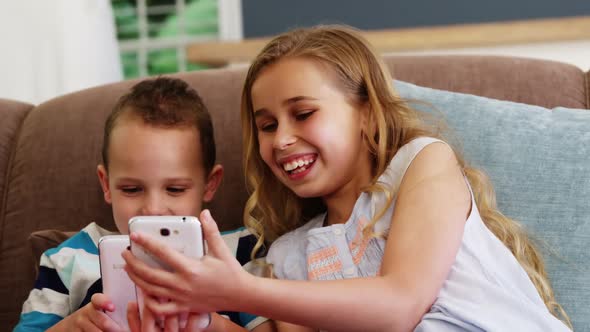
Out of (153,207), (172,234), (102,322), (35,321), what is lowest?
(35,321)

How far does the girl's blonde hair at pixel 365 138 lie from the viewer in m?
1.28

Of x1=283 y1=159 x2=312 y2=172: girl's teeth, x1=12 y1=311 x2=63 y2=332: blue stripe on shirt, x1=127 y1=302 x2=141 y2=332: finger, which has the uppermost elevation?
x1=283 y1=159 x2=312 y2=172: girl's teeth

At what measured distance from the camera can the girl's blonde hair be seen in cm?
128

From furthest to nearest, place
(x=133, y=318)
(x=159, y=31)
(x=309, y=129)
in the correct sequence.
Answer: (x=159, y=31) < (x=309, y=129) < (x=133, y=318)

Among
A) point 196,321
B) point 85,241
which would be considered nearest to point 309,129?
point 196,321

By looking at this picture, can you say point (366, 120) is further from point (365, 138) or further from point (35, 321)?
point (35, 321)

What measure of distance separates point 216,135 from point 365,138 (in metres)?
0.45

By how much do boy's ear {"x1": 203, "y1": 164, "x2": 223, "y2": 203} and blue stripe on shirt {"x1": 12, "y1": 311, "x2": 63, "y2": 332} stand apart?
38cm

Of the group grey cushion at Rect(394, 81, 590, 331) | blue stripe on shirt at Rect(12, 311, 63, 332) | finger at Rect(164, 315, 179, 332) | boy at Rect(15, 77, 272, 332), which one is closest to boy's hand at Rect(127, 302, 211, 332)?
finger at Rect(164, 315, 179, 332)

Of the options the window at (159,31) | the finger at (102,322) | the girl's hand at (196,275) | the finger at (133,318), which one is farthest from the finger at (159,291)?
the window at (159,31)

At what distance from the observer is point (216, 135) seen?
5.45ft

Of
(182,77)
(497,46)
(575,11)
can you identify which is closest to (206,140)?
(182,77)

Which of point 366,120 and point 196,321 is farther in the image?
point 366,120

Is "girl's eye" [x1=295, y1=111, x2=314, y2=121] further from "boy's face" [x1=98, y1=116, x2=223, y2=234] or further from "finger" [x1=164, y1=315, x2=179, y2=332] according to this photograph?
"finger" [x1=164, y1=315, x2=179, y2=332]
